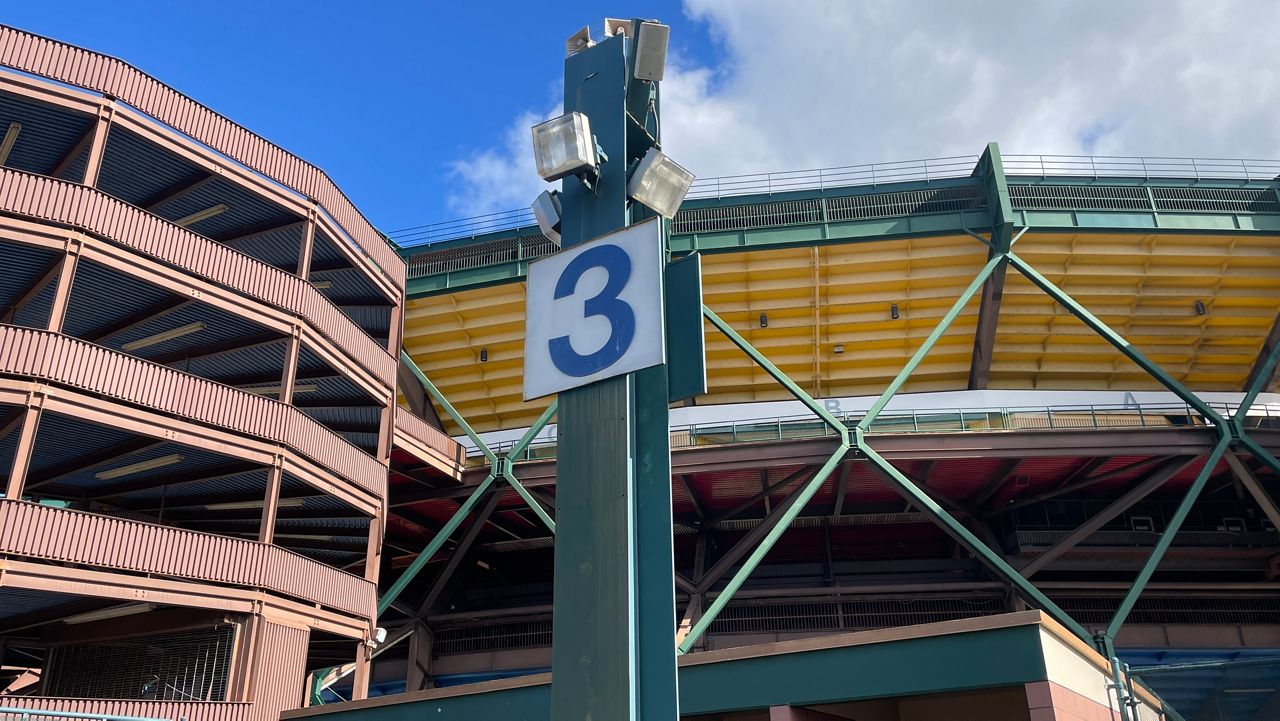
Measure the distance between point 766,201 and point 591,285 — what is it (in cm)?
2545

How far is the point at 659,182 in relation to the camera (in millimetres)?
7234

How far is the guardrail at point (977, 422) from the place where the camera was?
2927 centimetres

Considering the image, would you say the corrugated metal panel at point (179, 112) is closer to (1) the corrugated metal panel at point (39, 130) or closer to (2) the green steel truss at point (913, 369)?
(1) the corrugated metal panel at point (39, 130)

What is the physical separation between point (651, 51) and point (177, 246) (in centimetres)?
1995

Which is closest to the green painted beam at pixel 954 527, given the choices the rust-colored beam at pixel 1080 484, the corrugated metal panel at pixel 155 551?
the rust-colored beam at pixel 1080 484

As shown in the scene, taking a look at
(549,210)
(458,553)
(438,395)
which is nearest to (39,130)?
(438,395)

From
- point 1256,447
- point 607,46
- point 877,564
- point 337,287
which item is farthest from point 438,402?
point 607,46

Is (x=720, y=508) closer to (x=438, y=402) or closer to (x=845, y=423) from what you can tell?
(x=845, y=423)

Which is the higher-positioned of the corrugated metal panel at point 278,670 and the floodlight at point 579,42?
the floodlight at point 579,42

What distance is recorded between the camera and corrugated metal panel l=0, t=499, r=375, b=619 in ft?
65.1

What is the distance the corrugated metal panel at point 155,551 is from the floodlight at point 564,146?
17.6 m

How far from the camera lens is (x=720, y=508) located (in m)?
33.8

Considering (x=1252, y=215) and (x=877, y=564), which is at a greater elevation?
(x=1252, y=215)

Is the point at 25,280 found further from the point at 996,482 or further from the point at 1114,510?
the point at 1114,510
